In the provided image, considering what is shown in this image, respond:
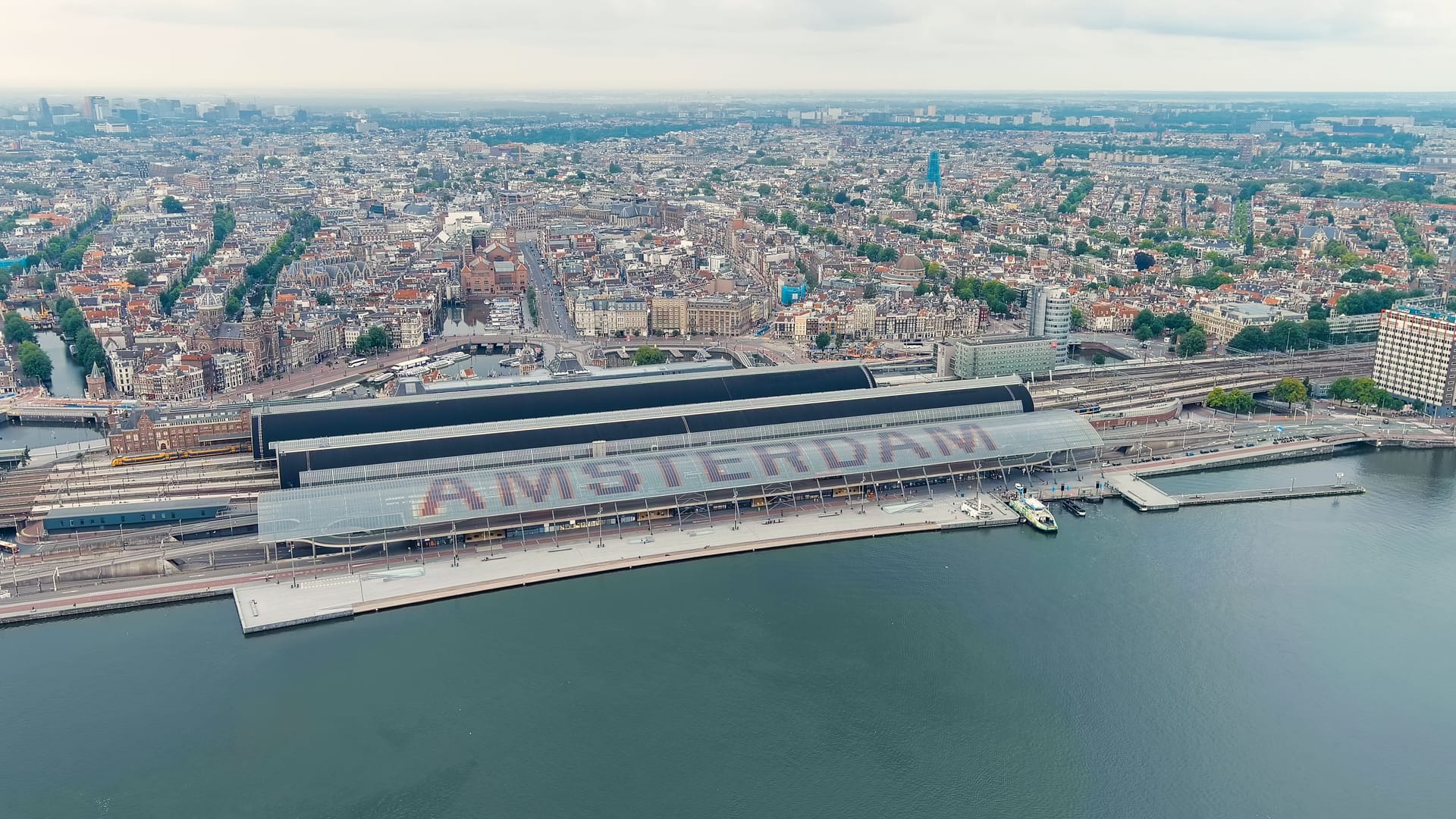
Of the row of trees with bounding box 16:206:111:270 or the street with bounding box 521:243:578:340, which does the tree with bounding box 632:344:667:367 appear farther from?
the row of trees with bounding box 16:206:111:270

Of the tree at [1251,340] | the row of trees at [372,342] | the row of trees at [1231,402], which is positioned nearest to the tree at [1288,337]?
the tree at [1251,340]

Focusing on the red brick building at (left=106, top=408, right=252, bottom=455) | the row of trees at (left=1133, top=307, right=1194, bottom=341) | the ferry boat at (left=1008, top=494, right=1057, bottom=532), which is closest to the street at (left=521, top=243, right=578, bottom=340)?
the red brick building at (left=106, top=408, right=252, bottom=455)

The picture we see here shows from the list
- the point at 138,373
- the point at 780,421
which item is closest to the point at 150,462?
the point at 138,373

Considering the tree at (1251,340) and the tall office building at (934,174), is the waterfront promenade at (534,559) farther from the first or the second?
the tall office building at (934,174)

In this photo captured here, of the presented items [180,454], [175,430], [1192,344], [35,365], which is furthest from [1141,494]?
[35,365]

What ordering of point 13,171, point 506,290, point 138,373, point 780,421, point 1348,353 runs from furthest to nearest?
1. point 13,171
2. point 506,290
3. point 1348,353
4. point 138,373
5. point 780,421

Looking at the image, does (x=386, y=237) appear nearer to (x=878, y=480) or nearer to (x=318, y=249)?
(x=318, y=249)

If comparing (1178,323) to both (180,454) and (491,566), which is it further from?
(180,454)
